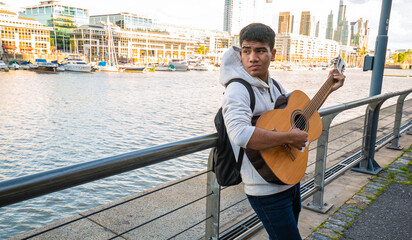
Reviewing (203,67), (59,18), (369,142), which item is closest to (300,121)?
(369,142)

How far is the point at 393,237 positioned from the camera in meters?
2.94

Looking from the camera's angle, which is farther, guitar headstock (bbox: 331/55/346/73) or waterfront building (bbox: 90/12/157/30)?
waterfront building (bbox: 90/12/157/30)

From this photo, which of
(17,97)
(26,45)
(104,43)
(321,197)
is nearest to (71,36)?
(104,43)

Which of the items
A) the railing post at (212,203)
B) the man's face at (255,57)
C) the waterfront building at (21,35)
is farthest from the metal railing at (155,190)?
the waterfront building at (21,35)

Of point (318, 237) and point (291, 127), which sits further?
point (318, 237)

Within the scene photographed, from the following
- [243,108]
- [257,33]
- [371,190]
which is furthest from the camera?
[371,190]

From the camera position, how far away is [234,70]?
175 cm

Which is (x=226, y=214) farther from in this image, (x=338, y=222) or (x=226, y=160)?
(x=226, y=160)

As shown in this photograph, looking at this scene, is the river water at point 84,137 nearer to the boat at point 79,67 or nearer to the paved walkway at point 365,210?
the paved walkway at point 365,210

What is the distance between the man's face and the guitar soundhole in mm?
398

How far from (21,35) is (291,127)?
113 metres

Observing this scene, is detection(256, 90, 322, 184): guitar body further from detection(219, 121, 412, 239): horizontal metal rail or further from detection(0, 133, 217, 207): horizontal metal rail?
detection(219, 121, 412, 239): horizontal metal rail

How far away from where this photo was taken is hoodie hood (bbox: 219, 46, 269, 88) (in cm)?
171

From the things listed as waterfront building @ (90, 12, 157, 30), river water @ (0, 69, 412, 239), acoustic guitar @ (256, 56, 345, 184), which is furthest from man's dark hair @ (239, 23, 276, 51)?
waterfront building @ (90, 12, 157, 30)
